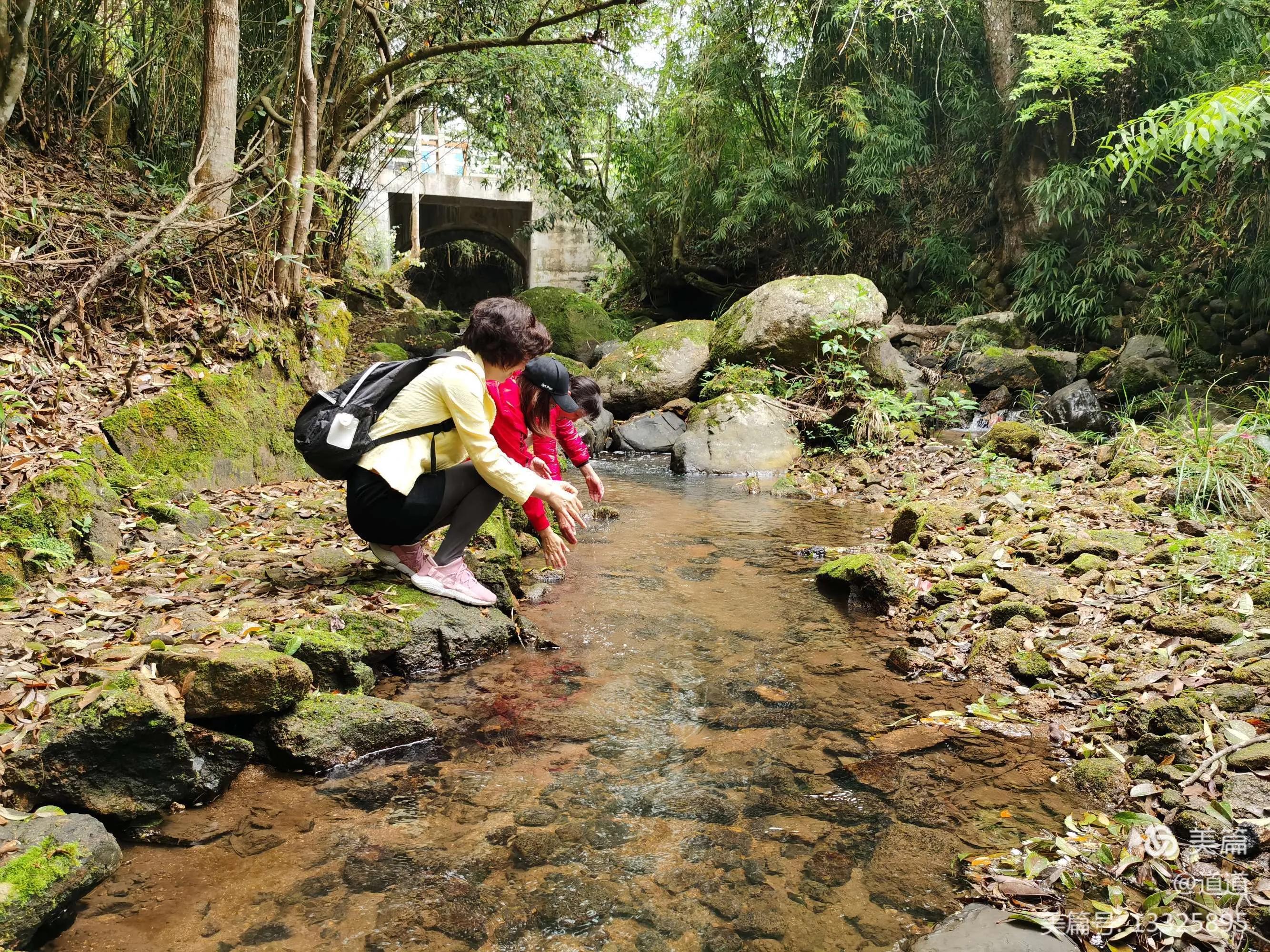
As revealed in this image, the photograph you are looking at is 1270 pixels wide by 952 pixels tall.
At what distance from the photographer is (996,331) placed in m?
12.5

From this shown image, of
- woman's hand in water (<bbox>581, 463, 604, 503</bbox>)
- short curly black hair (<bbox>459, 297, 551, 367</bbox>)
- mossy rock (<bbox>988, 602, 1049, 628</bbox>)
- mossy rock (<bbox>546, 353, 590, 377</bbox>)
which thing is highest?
short curly black hair (<bbox>459, 297, 551, 367</bbox>)

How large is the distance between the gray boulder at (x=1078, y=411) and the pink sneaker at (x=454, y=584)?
758 centimetres

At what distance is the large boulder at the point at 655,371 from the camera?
36.6 ft

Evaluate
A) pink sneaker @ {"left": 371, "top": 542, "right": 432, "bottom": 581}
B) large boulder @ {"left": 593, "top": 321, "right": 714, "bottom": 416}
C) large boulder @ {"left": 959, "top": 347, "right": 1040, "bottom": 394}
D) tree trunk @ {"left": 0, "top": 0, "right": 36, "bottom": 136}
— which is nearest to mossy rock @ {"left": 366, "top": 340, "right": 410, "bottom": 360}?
large boulder @ {"left": 593, "top": 321, "right": 714, "bottom": 416}

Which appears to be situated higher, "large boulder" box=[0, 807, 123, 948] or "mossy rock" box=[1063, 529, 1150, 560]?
"mossy rock" box=[1063, 529, 1150, 560]

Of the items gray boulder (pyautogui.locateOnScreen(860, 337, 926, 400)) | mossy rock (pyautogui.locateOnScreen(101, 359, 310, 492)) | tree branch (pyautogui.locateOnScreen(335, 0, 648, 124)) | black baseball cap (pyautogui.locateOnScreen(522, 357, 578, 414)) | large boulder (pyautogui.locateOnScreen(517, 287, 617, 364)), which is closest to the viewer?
black baseball cap (pyautogui.locateOnScreen(522, 357, 578, 414))

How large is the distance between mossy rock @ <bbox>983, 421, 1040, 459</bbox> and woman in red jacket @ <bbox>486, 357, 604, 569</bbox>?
4.73m

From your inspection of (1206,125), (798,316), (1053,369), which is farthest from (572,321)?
(1206,125)

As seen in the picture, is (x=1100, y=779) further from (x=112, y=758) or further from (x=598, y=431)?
(x=598, y=431)

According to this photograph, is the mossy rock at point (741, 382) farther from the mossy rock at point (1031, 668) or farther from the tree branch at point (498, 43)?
the mossy rock at point (1031, 668)

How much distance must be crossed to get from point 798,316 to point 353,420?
26.0 ft

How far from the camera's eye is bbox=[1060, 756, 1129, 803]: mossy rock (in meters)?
2.64

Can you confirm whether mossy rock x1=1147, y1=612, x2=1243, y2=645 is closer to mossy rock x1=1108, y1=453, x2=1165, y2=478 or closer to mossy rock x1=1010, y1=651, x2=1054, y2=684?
mossy rock x1=1010, y1=651, x2=1054, y2=684

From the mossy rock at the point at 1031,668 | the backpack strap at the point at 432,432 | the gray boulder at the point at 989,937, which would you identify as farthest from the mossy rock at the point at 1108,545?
the backpack strap at the point at 432,432
